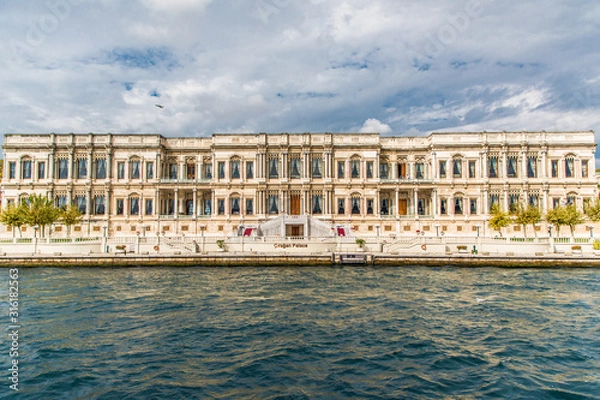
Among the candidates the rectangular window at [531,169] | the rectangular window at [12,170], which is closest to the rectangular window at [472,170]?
the rectangular window at [531,169]

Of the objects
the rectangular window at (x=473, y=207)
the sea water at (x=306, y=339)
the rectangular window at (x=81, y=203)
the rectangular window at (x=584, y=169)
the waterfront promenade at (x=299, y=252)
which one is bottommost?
the sea water at (x=306, y=339)

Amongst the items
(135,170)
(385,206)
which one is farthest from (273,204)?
(135,170)

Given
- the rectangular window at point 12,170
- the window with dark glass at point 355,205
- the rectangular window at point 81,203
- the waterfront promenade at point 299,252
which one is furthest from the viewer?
the window with dark glass at point 355,205

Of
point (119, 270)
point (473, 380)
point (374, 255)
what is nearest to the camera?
point (473, 380)

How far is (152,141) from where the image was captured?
158 ft

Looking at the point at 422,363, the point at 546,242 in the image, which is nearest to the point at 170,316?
the point at 422,363

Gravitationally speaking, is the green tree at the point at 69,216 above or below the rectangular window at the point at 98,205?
below

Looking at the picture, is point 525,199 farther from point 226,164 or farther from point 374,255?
point 226,164

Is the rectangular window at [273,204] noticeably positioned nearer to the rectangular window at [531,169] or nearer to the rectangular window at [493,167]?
the rectangular window at [493,167]

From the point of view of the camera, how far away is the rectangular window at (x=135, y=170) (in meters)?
48.0

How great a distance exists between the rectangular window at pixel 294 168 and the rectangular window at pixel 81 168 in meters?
26.4

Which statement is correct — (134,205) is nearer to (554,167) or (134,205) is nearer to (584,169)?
(554,167)

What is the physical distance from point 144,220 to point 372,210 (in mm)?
28920

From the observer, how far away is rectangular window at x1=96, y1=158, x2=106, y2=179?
48.0 metres
